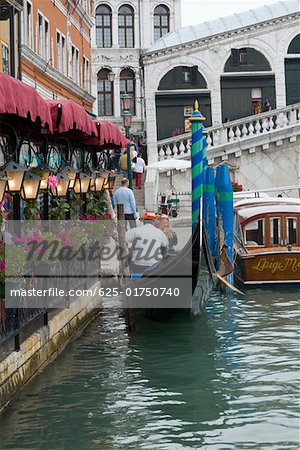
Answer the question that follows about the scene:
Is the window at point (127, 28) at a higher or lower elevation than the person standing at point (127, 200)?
higher

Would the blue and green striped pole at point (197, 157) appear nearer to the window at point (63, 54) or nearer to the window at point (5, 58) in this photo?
the window at point (5, 58)

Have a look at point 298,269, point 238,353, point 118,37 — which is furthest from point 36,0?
point 118,37

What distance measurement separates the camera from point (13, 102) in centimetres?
711

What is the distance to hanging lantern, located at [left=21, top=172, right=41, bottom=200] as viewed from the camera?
8.10 metres

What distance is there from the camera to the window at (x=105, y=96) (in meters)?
38.5

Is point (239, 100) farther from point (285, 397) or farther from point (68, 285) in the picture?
point (285, 397)

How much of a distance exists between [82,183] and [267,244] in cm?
331

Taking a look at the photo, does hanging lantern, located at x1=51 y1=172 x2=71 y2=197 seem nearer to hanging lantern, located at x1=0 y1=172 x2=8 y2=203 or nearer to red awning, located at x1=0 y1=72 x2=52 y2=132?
red awning, located at x1=0 y1=72 x2=52 y2=132

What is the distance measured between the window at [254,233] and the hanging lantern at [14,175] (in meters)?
6.02

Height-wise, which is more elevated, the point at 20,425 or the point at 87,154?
the point at 87,154

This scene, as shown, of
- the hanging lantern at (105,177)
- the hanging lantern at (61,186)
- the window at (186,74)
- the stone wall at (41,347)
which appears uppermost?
the window at (186,74)

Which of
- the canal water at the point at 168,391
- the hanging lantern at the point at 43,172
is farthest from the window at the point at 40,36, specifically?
the hanging lantern at the point at 43,172

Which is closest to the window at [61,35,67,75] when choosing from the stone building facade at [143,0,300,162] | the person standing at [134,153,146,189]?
the person standing at [134,153,146,189]

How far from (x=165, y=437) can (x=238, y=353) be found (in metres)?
2.69
